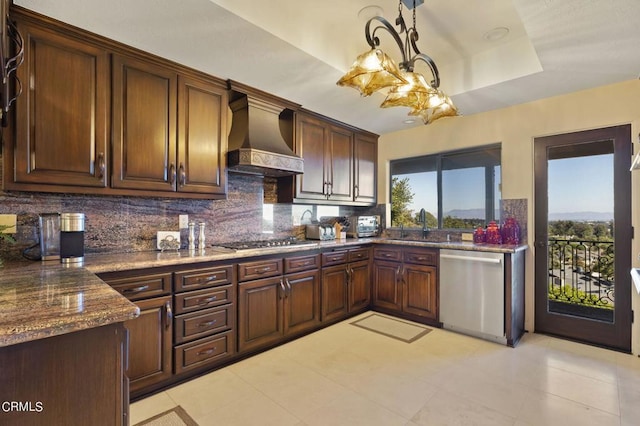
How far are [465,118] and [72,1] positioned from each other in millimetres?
3728

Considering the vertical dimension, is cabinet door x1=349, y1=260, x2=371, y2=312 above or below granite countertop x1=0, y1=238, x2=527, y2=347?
below

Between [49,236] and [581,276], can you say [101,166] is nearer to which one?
[49,236]

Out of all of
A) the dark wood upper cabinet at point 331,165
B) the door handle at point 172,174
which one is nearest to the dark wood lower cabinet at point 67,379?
the door handle at point 172,174

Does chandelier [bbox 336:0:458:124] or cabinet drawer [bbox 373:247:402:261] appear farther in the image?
cabinet drawer [bbox 373:247:402:261]

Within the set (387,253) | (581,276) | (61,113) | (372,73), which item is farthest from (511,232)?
(61,113)

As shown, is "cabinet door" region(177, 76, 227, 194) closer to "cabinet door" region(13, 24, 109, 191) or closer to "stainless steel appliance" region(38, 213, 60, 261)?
"cabinet door" region(13, 24, 109, 191)

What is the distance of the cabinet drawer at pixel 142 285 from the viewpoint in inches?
78.2

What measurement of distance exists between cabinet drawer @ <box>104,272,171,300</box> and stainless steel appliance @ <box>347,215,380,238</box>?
2611mm

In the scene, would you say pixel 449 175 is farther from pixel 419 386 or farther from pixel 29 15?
pixel 29 15

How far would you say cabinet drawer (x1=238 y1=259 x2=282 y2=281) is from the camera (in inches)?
104

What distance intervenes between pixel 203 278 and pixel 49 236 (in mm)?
1020

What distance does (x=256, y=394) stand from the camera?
2172mm

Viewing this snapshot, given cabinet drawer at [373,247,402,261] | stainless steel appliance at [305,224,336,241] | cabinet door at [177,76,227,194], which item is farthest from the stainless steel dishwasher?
cabinet door at [177,76,227,194]

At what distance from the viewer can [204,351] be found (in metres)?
2.40
